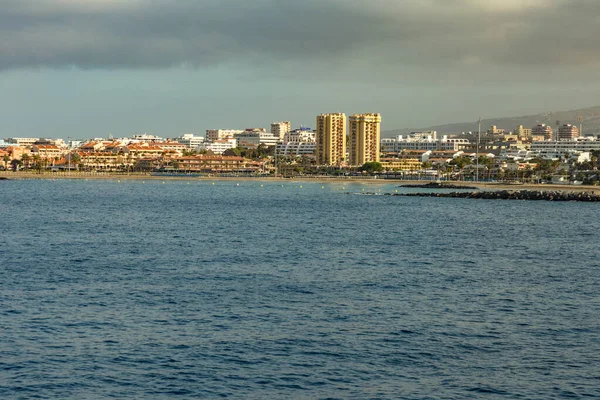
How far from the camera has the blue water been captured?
68.9ft

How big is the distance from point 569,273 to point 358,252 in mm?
12212

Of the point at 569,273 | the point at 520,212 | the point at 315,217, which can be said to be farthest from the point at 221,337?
the point at 520,212

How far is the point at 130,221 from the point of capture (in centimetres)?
6819

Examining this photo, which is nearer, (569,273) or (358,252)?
(569,273)

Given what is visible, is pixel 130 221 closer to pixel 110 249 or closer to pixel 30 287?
pixel 110 249

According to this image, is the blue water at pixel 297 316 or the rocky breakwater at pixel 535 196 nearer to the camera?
the blue water at pixel 297 316

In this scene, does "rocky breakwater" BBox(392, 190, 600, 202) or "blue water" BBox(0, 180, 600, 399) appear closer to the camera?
"blue water" BBox(0, 180, 600, 399)

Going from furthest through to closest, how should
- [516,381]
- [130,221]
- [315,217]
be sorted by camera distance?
[315,217]
[130,221]
[516,381]

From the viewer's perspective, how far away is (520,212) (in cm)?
8606

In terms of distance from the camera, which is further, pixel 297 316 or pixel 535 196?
pixel 535 196

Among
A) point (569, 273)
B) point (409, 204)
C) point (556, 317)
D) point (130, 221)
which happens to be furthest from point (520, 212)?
point (556, 317)

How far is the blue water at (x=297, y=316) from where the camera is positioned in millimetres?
21000

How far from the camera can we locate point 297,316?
27.7 m

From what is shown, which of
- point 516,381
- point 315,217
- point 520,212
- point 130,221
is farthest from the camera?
point 520,212
